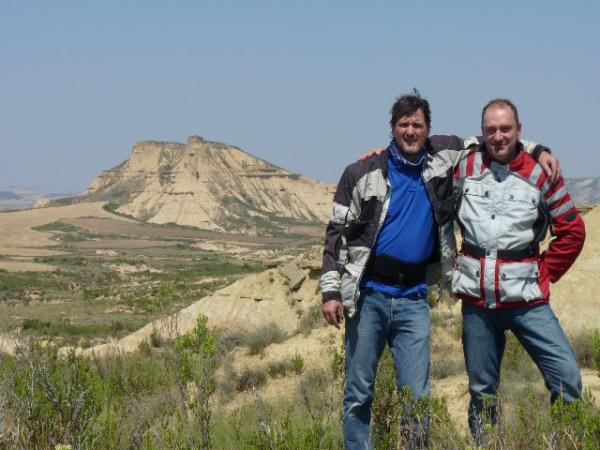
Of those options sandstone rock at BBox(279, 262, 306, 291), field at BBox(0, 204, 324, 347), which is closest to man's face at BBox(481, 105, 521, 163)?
field at BBox(0, 204, 324, 347)

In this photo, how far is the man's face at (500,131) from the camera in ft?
11.4

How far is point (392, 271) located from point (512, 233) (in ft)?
2.11

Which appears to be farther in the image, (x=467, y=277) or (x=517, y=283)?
(x=467, y=277)

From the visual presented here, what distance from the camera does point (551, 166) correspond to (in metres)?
3.48

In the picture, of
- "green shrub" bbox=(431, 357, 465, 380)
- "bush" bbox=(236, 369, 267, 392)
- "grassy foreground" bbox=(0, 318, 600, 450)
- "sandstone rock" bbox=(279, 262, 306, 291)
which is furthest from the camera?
"sandstone rock" bbox=(279, 262, 306, 291)

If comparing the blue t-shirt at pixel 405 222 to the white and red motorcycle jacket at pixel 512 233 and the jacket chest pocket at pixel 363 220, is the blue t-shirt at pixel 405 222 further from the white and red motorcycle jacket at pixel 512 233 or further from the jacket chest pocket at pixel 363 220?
the white and red motorcycle jacket at pixel 512 233

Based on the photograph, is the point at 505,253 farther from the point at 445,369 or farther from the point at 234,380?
the point at 234,380

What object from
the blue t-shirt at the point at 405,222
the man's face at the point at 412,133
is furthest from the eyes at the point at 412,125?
the blue t-shirt at the point at 405,222

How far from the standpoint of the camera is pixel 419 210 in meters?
3.58

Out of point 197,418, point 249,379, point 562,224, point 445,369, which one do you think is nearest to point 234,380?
point 249,379

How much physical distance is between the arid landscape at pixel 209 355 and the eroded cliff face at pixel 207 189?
41.0 meters

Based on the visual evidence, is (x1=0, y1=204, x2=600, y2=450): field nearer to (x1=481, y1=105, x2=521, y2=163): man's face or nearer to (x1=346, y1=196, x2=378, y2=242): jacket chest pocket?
(x1=346, y1=196, x2=378, y2=242): jacket chest pocket

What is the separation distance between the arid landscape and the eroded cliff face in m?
41.0

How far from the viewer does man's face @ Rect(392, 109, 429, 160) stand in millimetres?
3592
